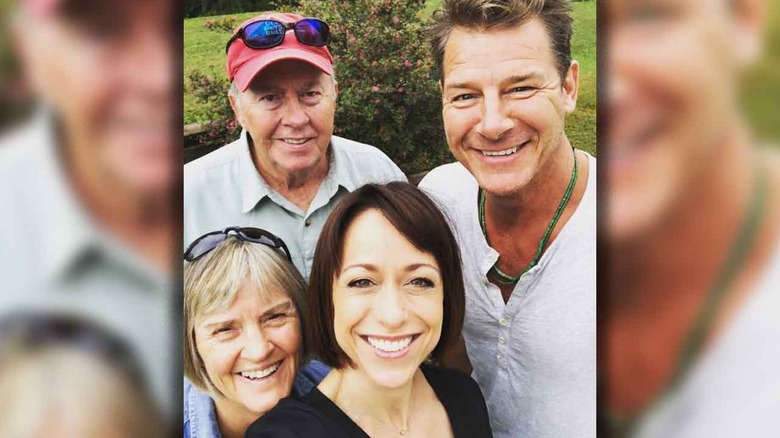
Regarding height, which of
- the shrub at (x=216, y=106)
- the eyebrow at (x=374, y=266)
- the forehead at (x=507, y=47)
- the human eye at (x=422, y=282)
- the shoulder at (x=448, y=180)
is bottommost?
the human eye at (x=422, y=282)

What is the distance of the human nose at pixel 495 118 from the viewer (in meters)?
2.59

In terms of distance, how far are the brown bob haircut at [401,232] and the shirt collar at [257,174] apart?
20 centimetres

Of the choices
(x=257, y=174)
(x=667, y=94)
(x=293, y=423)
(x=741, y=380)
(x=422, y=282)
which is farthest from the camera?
(x=741, y=380)

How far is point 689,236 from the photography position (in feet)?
9.71

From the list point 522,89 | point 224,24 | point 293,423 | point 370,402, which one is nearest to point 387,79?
point 522,89

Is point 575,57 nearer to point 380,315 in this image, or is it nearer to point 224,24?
point 380,315

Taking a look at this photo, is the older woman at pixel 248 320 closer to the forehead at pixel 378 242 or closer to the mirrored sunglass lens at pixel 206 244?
the mirrored sunglass lens at pixel 206 244

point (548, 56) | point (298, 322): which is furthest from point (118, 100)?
point (548, 56)

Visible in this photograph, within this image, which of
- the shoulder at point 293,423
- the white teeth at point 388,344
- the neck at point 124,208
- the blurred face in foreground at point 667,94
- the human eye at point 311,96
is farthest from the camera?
the neck at point 124,208

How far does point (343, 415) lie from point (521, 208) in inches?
41.9

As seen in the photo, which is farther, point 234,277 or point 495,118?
point 234,277

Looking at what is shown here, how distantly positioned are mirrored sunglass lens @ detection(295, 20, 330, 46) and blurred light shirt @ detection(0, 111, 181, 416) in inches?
46.8

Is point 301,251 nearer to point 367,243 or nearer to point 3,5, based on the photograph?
point 367,243

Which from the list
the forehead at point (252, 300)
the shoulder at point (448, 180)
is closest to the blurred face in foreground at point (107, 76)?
the forehead at point (252, 300)
